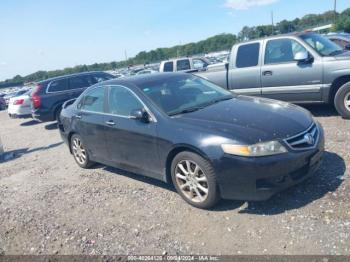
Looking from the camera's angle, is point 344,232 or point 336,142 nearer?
point 344,232

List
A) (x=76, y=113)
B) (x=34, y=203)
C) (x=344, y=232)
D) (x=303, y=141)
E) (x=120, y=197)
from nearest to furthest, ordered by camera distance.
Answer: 1. (x=344, y=232)
2. (x=303, y=141)
3. (x=120, y=197)
4. (x=34, y=203)
5. (x=76, y=113)

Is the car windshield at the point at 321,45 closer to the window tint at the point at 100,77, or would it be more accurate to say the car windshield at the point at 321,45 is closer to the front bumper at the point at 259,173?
the front bumper at the point at 259,173

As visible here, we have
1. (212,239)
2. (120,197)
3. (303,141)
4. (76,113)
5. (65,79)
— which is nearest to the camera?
(212,239)

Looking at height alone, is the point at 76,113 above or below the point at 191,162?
above

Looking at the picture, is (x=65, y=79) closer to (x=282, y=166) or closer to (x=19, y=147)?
(x=19, y=147)

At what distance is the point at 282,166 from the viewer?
3701 millimetres

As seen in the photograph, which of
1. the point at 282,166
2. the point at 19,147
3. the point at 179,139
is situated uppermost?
the point at 179,139

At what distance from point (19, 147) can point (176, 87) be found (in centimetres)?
687

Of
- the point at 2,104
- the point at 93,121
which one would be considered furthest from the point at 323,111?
the point at 2,104

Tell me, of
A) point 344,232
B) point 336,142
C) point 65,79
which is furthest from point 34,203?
point 65,79

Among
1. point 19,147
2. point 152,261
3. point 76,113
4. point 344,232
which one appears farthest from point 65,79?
point 344,232

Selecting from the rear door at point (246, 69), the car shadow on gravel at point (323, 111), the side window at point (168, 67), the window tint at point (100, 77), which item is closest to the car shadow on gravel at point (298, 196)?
the car shadow on gravel at point (323, 111)

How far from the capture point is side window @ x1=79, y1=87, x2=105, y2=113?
5.70 metres

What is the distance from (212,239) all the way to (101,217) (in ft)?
5.33
